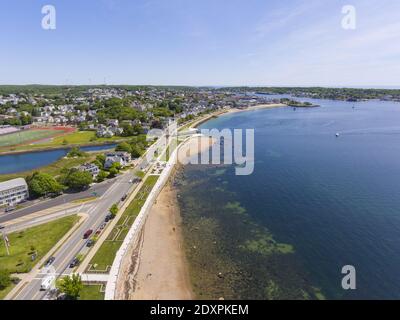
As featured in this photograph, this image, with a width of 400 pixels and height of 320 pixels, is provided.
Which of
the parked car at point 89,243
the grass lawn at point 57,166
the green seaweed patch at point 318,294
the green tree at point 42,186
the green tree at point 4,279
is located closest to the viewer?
the green tree at point 4,279

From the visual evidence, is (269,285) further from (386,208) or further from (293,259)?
(386,208)

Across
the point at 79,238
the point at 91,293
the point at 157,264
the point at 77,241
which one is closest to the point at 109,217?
the point at 79,238

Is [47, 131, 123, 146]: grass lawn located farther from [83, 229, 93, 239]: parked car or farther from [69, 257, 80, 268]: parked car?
[69, 257, 80, 268]: parked car

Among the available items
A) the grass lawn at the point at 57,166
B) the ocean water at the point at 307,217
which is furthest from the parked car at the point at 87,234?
the grass lawn at the point at 57,166

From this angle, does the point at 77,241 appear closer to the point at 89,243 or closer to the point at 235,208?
the point at 89,243

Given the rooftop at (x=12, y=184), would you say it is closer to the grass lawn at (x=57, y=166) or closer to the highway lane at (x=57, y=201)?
the highway lane at (x=57, y=201)

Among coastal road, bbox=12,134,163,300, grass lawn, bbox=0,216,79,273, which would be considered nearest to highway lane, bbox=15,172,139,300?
coastal road, bbox=12,134,163,300
